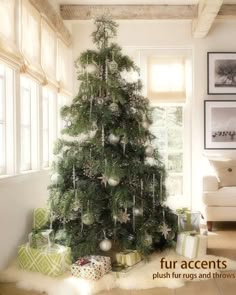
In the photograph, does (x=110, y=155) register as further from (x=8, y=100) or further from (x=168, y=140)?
(x=168, y=140)

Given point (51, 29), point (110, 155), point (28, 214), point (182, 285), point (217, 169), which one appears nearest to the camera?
point (182, 285)

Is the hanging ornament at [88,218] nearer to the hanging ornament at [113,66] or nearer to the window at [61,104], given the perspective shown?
the hanging ornament at [113,66]

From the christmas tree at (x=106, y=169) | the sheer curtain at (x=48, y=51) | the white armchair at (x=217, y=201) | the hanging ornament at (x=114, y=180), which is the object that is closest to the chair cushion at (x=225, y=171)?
the white armchair at (x=217, y=201)

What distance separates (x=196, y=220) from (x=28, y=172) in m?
1.64

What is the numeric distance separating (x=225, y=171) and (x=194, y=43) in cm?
187

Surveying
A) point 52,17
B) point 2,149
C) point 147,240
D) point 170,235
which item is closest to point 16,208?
point 2,149

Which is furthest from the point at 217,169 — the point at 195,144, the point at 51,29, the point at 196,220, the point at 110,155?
the point at 51,29

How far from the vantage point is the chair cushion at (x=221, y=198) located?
186 inches

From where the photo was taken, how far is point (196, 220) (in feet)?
13.0

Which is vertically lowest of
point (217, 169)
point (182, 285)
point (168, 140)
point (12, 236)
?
point (182, 285)

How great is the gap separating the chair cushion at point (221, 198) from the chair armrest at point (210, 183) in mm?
61

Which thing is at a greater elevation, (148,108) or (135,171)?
(148,108)

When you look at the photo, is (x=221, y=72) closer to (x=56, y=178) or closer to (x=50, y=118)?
(x=50, y=118)

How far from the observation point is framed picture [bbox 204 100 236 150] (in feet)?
18.7
